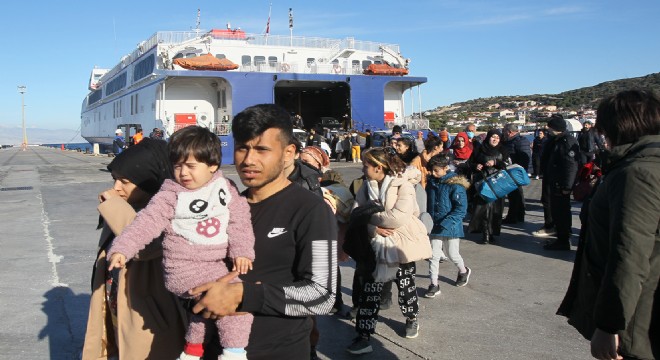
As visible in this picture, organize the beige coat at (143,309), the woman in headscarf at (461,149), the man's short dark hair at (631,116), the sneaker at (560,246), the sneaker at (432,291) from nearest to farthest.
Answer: the man's short dark hair at (631,116), the beige coat at (143,309), the sneaker at (432,291), the sneaker at (560,246), the woman in headscarf at (461,149)

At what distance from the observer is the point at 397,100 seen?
110ft

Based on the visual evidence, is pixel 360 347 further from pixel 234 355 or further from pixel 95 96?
pixel 95 96

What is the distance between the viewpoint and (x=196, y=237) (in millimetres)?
2229

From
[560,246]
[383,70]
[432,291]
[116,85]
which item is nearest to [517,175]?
[560,246]

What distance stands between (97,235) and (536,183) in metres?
11.9

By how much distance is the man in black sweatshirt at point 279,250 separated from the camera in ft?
6.88

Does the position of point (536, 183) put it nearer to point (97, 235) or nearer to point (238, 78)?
point (97, 235)

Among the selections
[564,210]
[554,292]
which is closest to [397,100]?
[564,210]

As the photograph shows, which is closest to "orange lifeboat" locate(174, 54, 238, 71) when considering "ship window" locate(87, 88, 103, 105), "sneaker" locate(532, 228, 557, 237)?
"sneaker" locate(532, 228, 557, 237)

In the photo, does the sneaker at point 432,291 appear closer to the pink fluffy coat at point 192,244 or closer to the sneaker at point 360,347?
the sneaker at point 360,347

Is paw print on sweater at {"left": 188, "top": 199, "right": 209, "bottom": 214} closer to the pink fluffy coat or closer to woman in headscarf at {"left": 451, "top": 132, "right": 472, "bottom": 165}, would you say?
the pink fluffy coat

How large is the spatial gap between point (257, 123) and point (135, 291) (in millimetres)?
957

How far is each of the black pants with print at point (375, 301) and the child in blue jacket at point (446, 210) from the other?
4.12ft

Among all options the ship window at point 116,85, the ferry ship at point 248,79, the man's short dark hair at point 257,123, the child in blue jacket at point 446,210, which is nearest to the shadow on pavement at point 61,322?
the man's short dark hair at point 257,123
